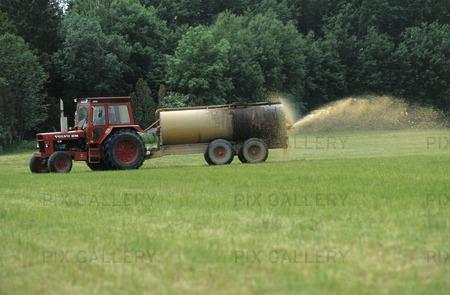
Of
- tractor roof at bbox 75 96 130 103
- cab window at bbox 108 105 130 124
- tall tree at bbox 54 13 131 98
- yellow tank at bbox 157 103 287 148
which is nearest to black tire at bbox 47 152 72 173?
cab window at bbox 108 105 130 124

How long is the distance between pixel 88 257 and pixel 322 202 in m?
5.55

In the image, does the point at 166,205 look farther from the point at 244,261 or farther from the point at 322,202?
the point at 244,261

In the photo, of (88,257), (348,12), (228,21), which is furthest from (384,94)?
(88,257)

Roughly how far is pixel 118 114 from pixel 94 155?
1.63 metres

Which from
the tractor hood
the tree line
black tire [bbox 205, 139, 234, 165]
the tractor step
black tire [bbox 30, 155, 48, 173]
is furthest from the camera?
the tree line

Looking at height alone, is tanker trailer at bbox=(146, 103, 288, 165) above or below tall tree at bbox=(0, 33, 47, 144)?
below

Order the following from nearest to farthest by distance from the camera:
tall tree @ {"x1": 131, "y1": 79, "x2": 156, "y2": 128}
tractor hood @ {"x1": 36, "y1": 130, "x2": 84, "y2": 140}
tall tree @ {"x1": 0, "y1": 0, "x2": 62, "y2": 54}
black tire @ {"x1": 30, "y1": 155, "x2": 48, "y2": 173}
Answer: tractor hood @ {"x1": 36, "y1": 130, "x2": 84, "y2": 140}
black tire @ {"x1": 30, "y1": 155, "x2": 48, "y2": 173}
tall tree @ {"x1": 131, "y1": 79, "x2": 156, "y2": 128}
tall tree @ {"x1": 0, "y1": 0, "x2": 62, "y2": 54}

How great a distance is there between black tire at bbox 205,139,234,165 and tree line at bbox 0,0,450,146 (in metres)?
26.4

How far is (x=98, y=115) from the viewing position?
2638cm

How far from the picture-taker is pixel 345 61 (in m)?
87.8

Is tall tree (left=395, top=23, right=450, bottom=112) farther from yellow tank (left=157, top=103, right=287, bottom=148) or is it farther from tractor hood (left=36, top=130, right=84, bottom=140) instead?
tractor hood (left=36, top=130, right=84, bottom=140)

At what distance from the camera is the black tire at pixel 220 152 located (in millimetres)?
27891

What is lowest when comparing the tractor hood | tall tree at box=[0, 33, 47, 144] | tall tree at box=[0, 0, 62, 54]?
the tractor hood

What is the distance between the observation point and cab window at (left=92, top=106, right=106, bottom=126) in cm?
2628
